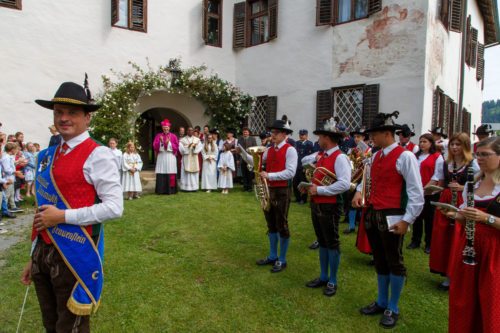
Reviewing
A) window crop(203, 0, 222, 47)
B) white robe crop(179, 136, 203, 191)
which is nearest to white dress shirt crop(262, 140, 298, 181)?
white robe crop(179, 136, 203, 191)

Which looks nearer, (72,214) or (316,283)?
→ (72,214)

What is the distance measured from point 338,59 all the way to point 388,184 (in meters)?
8.98

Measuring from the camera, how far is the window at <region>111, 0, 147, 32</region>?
12.6m

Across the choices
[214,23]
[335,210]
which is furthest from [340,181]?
[214,23]

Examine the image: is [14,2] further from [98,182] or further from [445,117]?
[445,117]

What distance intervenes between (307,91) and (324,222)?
9080mm

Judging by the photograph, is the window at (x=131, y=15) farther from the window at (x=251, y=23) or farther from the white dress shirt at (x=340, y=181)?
the white dress shirt at (x=340, y=181)

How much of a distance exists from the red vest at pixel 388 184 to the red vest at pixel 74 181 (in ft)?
8.83

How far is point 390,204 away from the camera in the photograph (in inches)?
144

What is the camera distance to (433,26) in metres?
10.4

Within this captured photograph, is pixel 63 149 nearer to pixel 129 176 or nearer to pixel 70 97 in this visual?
pixel 70 97

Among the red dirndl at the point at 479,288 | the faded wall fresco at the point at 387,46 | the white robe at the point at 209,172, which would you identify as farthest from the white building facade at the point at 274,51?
the red dirndl at the point at 479,288

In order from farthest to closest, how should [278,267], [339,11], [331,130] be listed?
[339,11]
[278,267]
[331,130]

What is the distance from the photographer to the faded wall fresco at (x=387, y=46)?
1012cm
